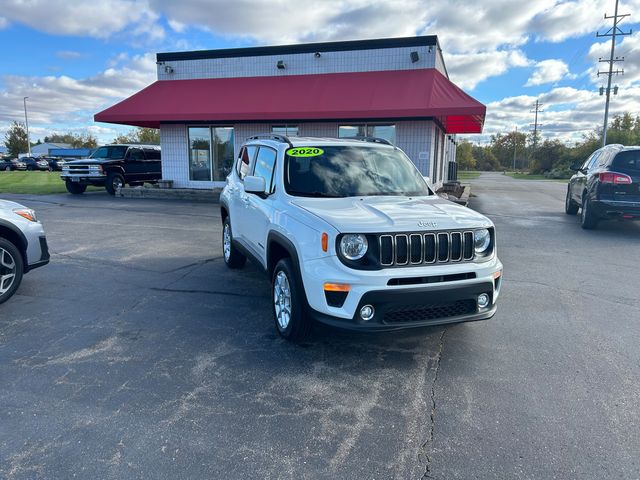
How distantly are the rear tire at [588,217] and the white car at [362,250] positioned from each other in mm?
7389

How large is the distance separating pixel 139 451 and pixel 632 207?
10.5 metres

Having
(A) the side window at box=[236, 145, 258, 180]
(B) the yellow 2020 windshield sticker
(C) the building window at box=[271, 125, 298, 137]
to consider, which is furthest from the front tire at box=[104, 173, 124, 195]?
(B) the yellow 2020 windshield sticker

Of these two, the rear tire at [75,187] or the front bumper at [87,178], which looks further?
the rear tire at [75,187]

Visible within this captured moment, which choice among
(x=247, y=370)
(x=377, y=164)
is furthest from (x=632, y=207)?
(x=247, y=370)

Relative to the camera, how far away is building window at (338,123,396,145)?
1666 cm

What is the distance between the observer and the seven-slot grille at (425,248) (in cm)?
375

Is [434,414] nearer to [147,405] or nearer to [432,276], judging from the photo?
[432,276]

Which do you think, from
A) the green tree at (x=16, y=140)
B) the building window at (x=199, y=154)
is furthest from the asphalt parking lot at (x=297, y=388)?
the green tree at (x=16, y=140)

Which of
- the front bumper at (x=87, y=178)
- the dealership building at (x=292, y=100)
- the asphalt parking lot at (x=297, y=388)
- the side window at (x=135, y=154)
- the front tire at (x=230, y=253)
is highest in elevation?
the dealership building at (x=292, y=100)

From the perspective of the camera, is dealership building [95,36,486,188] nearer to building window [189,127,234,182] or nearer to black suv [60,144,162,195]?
building window [189,127,234,182]

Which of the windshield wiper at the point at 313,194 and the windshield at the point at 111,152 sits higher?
the windshield at the point at 111,152

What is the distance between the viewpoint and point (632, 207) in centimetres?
976

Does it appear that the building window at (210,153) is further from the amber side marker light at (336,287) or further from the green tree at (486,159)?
the green tree at (486,159)

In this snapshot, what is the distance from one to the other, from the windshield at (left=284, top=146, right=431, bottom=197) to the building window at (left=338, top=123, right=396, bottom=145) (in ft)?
37.6
